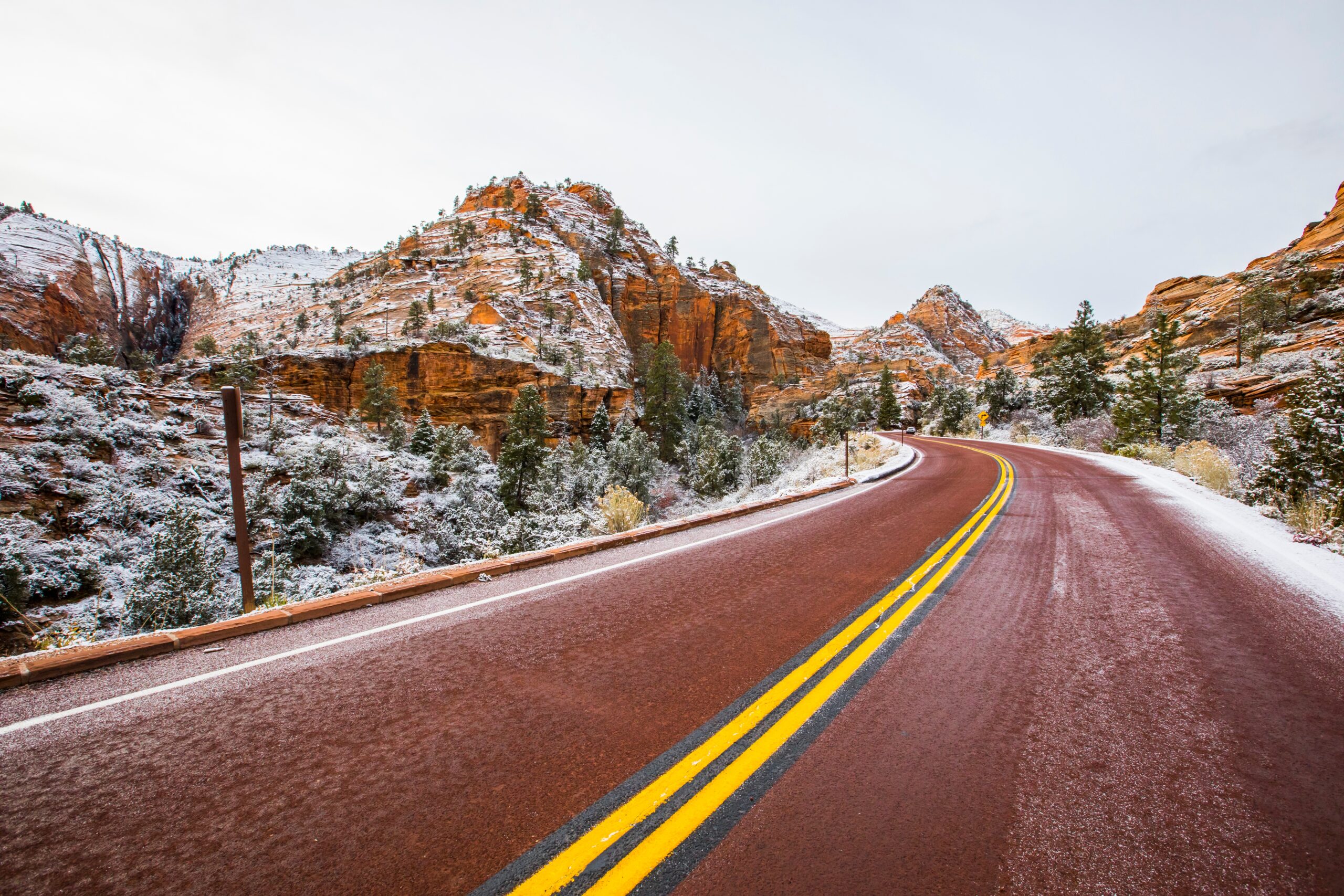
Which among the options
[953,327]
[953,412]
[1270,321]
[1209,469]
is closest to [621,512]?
[1209,469]

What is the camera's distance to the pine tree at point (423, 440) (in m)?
30.0

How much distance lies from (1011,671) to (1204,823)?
116 centimetres

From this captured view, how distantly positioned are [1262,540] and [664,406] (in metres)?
46.5

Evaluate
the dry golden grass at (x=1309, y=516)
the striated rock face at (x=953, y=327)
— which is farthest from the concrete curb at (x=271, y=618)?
the striated rock face at (x=953, y=327)

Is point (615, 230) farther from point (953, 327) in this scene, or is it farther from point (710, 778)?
point (953, 327)

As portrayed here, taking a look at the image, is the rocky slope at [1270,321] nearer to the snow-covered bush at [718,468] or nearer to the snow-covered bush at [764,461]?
the snow-covered bush at [764,461]

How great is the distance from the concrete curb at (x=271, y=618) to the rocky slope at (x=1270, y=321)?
3049 centimetres

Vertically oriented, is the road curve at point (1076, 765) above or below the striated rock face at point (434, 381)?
below

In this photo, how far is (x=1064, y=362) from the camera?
3266 cm

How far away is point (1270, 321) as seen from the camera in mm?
33156

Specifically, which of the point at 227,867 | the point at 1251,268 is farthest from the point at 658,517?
the point at 1251,268

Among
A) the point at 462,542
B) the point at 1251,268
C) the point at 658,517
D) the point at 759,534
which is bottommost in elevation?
the point at 658,517

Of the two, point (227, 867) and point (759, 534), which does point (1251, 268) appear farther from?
point (227, 867)

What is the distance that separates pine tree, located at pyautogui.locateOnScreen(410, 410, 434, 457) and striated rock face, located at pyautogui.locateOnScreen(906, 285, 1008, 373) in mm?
116301
